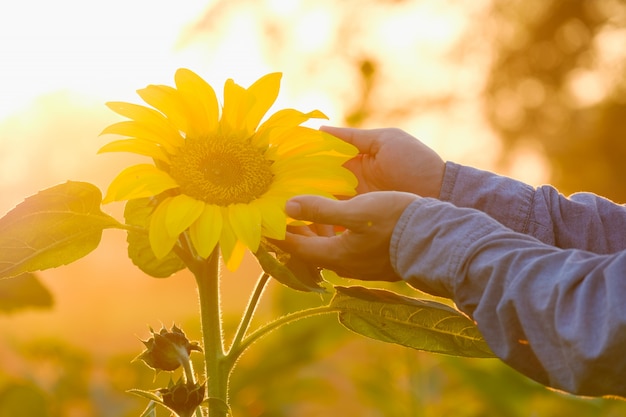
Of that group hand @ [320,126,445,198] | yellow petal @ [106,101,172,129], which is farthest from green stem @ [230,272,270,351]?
hand @ [320,126,445,198]

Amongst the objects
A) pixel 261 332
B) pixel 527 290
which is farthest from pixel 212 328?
pixel 527 290

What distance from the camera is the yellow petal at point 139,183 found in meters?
1.17

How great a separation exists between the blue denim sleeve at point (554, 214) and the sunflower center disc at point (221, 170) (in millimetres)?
403

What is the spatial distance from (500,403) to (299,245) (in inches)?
73.6

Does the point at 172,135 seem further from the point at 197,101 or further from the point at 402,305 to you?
the point at 402,305

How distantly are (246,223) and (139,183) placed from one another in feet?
0.46

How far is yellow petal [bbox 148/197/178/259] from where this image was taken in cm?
115

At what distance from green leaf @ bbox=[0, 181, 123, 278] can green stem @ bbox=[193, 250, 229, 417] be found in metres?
0.13

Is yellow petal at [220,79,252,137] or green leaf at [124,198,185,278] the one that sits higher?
yellow petal at [220,79,252,137]

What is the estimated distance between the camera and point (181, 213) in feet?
3.78

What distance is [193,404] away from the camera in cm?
106

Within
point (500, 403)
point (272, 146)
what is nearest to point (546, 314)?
point (272, 146)

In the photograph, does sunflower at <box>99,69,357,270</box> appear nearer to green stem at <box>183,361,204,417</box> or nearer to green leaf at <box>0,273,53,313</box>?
green stem at <box>183,361,204,417</box>

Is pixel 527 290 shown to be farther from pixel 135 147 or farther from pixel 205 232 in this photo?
pixel 135 147
